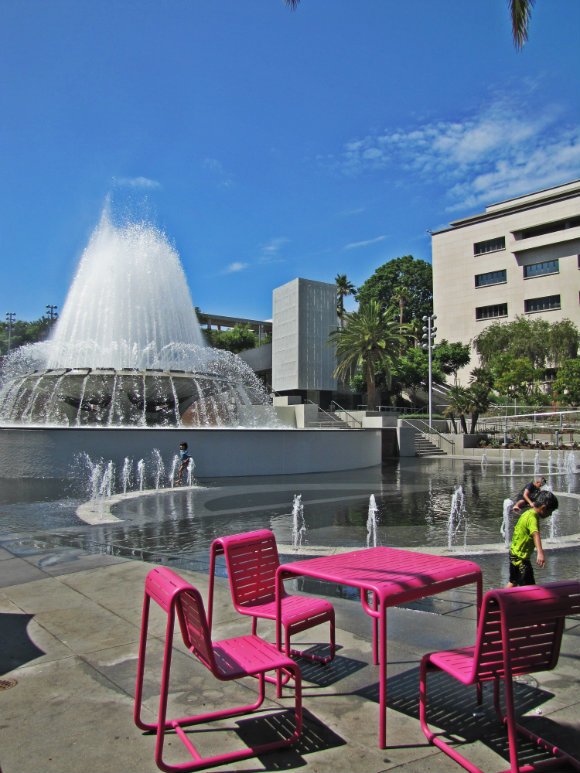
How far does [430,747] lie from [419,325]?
2843 inches

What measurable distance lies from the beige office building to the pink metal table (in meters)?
65.1

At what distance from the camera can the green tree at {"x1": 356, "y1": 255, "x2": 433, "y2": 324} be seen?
89688 millimetres

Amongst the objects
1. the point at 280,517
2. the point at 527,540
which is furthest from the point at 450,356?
the point at 527,540

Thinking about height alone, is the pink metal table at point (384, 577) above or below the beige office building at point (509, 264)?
below

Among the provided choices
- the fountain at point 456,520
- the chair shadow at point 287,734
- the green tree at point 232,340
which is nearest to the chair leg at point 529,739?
the chair shadow at point 287,734

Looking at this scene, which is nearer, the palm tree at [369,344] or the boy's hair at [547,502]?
the boy's hair at [547,502]

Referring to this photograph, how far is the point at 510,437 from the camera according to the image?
34.8 meters

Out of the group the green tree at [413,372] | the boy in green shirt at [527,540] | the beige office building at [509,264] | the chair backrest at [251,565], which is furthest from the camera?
the beige office building at [509,264]

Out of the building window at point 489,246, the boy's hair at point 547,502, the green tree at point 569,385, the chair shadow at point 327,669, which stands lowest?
the chair shadow at point 327,669

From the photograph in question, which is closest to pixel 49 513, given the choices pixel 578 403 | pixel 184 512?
pixel 184 512

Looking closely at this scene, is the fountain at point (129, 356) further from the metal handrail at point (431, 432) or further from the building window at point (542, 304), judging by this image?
the building window at point (542, 304)

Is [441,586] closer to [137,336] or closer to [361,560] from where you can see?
[361,560]

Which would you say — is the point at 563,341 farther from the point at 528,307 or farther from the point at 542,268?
the point at 542,268

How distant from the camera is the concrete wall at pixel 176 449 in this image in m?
16.5
